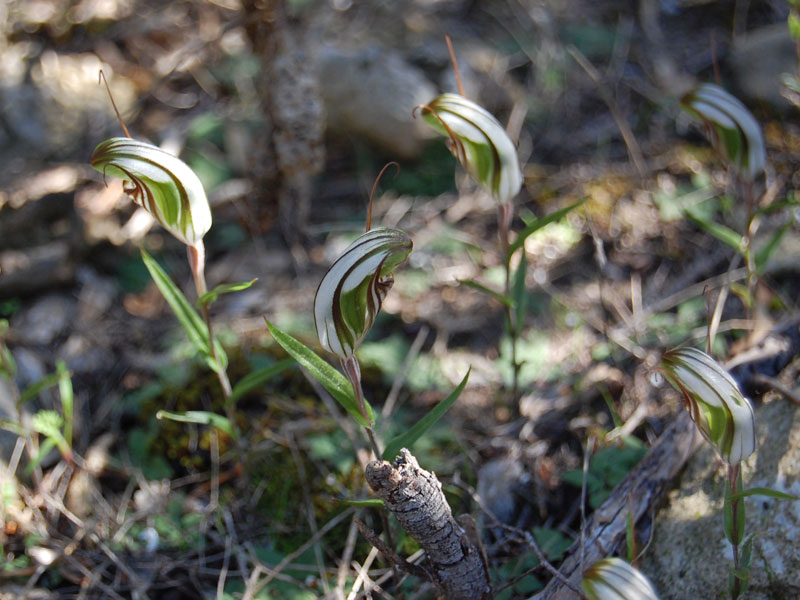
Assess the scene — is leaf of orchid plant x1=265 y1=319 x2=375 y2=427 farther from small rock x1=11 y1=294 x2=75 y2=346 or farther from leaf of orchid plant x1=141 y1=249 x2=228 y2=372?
small rock x1=11 y1=294 x2=75 y2=346

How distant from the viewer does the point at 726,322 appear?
2506mm

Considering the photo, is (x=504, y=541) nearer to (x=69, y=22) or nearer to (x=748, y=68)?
(x=748, y=68)

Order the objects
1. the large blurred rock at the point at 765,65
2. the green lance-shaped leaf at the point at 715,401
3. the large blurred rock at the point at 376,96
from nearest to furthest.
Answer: the green lance-shaped leaf at the point at 715,401 < the large blurred rock at the point at 765,65 < the large blurred rock at the point at 376,96

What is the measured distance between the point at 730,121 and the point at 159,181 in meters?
1.57

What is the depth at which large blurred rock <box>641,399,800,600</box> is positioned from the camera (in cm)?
161

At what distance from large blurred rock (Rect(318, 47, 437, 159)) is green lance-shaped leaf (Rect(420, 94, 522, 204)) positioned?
6.50ft

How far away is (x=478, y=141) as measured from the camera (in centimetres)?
170

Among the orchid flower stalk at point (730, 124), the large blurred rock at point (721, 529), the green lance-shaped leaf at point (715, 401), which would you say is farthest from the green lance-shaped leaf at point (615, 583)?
the orchid flower stalk at point (730, 124)

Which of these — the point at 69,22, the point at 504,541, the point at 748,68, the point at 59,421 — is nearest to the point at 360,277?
the point at 504,541

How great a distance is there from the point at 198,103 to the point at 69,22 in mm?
1185

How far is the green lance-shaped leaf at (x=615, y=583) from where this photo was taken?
46.4 inches

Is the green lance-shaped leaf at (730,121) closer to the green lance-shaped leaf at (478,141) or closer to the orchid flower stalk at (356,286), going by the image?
the green lance-shaped leaf at (478,141)

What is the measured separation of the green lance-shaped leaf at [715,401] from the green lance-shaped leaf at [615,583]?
0.37 metres

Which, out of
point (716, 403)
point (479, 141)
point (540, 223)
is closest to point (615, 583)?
point (716, 403)
